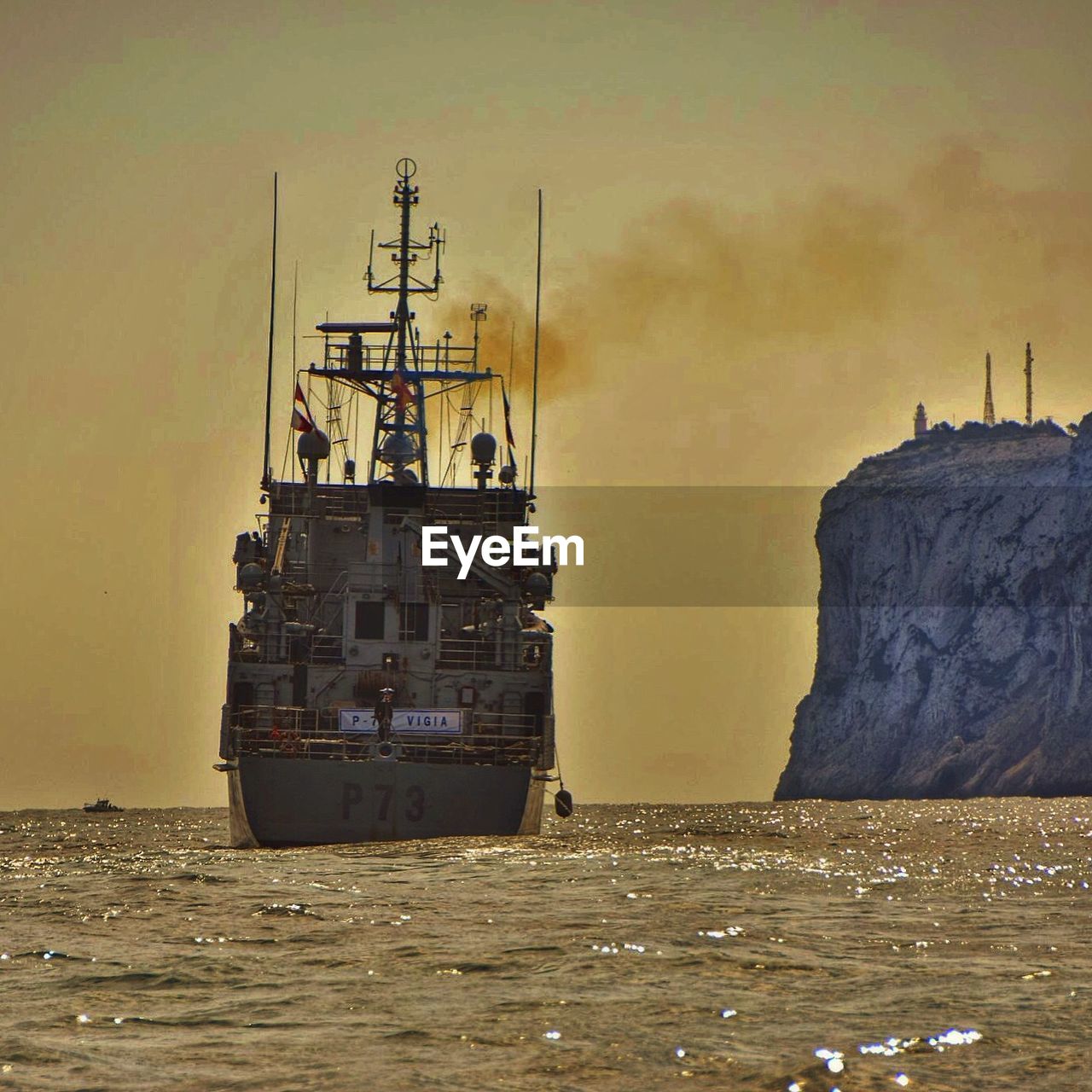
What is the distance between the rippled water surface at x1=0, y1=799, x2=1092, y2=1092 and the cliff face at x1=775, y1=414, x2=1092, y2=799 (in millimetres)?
119676

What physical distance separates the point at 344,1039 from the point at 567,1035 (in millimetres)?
2185

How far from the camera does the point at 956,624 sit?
166m

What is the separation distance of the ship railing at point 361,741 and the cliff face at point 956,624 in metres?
104

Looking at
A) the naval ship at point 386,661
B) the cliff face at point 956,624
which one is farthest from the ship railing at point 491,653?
the cliff face at point 956,624

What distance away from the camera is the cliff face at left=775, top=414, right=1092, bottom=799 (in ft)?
511

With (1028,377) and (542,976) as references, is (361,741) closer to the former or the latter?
(542,976)

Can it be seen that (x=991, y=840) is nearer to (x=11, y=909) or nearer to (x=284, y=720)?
(x=284, y=720)

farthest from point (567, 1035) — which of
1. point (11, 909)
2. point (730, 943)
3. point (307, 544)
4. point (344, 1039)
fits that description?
point (307, 544)

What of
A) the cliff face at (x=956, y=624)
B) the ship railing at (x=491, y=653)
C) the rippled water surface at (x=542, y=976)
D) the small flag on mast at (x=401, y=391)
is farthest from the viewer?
the cliff face at (x=956, y=624)

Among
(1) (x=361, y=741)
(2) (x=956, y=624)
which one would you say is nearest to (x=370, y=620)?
(1) (x=361, y=741)

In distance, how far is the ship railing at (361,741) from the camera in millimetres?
50156

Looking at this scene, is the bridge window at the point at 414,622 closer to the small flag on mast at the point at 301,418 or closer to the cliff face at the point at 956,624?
the small flag on mast at the point at 301,418

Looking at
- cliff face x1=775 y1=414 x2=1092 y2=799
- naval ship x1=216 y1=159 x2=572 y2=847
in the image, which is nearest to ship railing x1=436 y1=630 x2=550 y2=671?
naval ship x1=216 y1=159 x2=572 y2=847

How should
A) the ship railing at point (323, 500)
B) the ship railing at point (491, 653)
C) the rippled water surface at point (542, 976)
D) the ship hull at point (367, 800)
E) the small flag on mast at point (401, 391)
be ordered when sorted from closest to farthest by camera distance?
the rippled water surface at point (542, 976) → the ship hull at point (367, 800) → the ship railing at point (491, 653) → the small flag on mast at point (401, 391) → the ship railing at point (323, 500)
